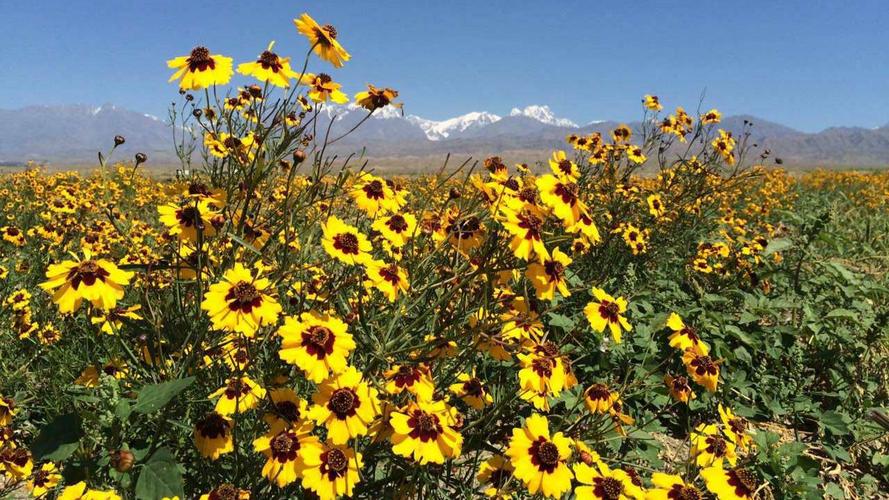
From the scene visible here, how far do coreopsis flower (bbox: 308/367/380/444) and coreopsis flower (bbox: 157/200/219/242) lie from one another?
92 centimetres

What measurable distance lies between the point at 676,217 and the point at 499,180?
4671mm

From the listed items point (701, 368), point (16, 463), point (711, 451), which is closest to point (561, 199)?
point (701, 368)

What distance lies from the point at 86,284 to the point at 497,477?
1852mm

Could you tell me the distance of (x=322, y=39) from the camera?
2406mm

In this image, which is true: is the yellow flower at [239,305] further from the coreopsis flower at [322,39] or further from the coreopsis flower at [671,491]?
the coreopsis flower at [671,491]

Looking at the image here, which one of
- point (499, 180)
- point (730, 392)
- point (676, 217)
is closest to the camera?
point (499, 180)

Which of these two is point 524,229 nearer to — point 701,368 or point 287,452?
point 287,452

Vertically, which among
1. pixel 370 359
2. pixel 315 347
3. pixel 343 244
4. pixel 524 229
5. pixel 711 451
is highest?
pixel 524 229

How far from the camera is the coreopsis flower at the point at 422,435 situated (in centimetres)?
186

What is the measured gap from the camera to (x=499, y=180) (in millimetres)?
2988

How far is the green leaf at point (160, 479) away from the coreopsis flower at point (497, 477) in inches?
49.2

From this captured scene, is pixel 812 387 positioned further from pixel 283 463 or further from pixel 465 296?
pixel 283 463

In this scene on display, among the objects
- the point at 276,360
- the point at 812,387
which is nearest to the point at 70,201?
the point at 276,360

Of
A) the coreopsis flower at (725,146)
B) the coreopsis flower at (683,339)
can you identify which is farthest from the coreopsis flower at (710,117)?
the coreopsis flower at (683,339)
